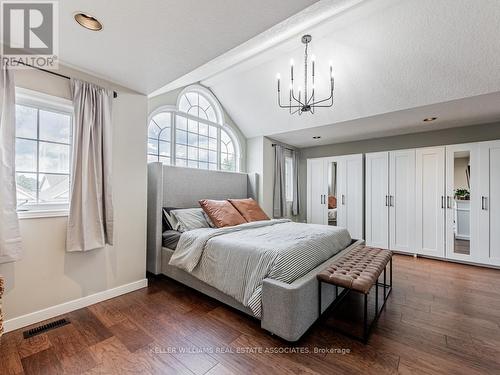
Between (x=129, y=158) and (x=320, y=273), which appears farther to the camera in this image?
(x=129, y=158)

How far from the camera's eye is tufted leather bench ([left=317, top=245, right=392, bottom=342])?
1700 millimetres

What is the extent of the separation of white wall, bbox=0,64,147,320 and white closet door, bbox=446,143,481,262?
181 inches

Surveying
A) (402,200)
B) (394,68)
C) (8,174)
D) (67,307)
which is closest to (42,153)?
(8,174)

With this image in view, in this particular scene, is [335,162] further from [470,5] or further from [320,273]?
[320,273]

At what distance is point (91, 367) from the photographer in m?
1.46

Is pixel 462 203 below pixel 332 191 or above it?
below

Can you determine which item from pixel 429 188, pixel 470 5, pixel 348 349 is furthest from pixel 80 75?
pixel 429 188

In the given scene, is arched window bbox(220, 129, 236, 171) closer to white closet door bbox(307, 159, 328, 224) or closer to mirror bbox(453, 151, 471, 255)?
white closet door bbox(307, 159, 328, 224)

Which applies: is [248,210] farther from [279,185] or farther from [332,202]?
[332,202]

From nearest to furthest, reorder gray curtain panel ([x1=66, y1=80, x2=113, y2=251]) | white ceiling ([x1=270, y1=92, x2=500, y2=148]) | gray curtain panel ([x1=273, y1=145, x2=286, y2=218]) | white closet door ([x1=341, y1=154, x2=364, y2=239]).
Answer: gray curtain panel ([x1=66, y1=80, x2=113, y2=251])
white ceiling ([x1=270, y1=92, x2=500, y2=148])
white closet door ([x1=341, y1=154, x2=364, y2=239])
gray curtain panel ([x1=273, y1=145, x2=286, y2=218])

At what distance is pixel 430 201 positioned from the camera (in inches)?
153

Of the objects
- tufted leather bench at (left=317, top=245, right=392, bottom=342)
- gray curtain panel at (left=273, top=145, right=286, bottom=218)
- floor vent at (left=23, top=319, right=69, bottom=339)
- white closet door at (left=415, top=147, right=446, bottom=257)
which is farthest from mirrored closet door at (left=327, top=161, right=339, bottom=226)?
floor vent at (left=23, top=319, right=69, bottom=339)

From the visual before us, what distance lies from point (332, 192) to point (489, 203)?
2360mm

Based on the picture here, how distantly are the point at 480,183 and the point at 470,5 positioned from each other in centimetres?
259
